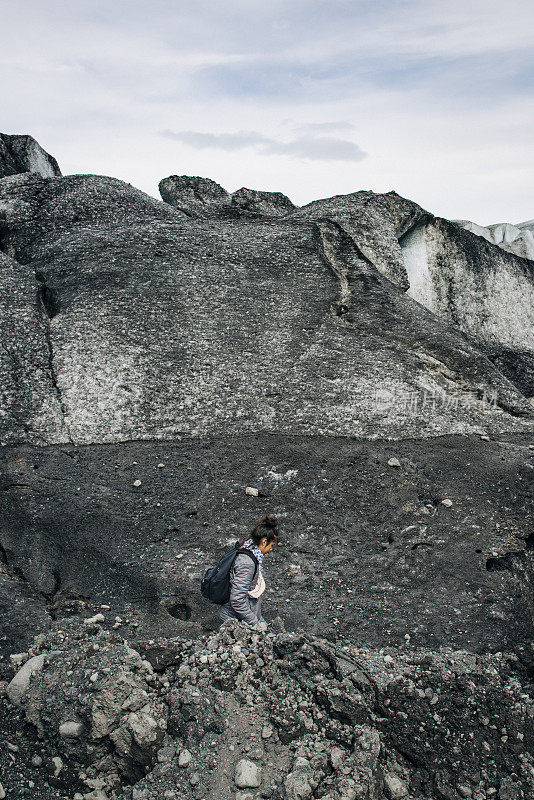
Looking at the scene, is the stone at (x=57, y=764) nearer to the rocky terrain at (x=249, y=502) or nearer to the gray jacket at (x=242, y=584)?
the rocky terrain at (x=249, y=502)

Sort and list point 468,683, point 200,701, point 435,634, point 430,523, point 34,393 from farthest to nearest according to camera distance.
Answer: point 34,393 → point 430,523 → point 435,634 → point 468,683 → point 200,701

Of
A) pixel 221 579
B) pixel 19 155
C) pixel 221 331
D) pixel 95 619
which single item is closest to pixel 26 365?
pixel 221 331

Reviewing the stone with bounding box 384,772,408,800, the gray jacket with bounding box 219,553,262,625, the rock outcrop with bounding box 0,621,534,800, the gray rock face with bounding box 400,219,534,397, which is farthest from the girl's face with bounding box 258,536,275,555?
the gray rock face with bounding box 400,219,534,397

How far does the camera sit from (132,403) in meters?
6.47

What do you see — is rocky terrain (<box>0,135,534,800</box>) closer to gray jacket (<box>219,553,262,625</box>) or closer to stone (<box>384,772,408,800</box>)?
stone (<box>384,772,408,800</box>)

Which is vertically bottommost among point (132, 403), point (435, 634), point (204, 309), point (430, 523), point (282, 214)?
point (435, 634)

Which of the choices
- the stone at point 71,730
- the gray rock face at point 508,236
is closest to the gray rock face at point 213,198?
the gray rock face at point 508,236

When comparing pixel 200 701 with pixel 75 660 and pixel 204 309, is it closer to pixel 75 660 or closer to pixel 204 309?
pixel 75 660

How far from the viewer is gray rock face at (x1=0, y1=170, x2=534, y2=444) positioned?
6.50m

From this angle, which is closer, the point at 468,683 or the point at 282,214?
the point at 468,683

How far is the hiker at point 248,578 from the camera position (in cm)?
426

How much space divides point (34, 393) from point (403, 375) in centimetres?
375

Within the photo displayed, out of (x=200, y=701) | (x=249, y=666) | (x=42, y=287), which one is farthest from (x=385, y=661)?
(x=42, y=287)

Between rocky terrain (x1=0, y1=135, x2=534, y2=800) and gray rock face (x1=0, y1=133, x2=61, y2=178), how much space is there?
0.04 meters
